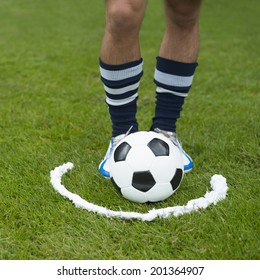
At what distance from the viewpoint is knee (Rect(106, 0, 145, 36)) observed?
2.04 meters

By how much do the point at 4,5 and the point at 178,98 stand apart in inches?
374

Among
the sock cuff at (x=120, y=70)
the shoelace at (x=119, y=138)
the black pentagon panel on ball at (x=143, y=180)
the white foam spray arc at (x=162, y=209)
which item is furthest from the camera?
the shoelace at (x=119, y=138)

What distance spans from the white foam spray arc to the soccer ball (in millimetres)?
110

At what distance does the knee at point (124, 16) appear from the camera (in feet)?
6.69

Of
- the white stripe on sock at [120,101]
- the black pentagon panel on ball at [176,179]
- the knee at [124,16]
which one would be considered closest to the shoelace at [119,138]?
the white stripe on sock at [120,101]

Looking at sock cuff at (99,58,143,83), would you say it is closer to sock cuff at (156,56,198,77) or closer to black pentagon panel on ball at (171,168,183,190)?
sock cuff at (156,56,198,77)

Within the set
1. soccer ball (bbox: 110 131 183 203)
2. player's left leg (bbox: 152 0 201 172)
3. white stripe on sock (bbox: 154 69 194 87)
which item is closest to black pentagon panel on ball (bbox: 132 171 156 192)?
soccer ball (bbox: 110 131 183 203)

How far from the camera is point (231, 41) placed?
6.64 metres

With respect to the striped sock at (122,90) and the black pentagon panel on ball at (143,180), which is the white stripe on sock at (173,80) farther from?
the black pentagon panel on ball at (143,180)

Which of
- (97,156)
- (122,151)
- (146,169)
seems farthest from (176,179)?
(97,156)

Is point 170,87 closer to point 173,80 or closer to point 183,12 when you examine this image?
point 173,80

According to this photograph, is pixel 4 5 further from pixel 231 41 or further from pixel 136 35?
pixel 136 35

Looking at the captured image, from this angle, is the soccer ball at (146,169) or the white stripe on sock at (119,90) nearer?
the soccer ball at (146,169)

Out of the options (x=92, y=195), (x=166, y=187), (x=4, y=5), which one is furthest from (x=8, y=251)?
(x=4, y=5)
